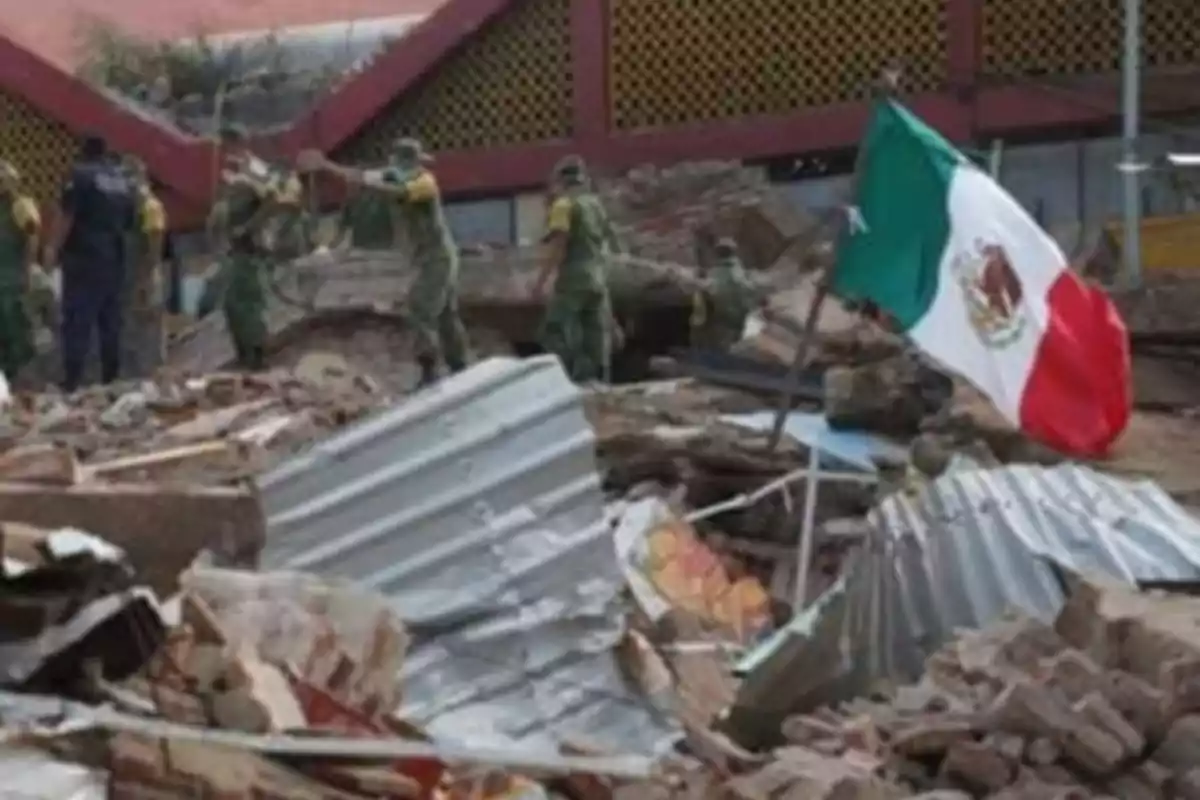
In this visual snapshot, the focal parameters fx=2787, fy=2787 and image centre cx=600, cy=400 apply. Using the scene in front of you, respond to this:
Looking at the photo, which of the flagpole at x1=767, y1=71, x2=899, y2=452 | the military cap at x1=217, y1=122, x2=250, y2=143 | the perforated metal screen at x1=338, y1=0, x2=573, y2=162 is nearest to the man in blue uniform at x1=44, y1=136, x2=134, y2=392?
the military cap at x1=217, y1=122, x2=250, y2=143

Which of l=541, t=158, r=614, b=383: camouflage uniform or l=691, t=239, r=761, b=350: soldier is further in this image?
l=691, t=239, r=761, b=350: soldier

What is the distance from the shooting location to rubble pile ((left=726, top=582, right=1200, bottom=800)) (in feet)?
18.3

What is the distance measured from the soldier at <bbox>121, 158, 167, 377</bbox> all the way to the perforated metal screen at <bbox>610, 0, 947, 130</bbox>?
4365 millimetres

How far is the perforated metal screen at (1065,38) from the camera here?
711 inches

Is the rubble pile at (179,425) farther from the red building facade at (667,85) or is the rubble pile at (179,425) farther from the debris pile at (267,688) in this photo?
the red building facade at (667,85)

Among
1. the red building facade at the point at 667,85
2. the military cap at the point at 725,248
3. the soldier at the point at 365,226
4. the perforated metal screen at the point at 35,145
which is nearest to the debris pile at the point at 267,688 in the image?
the military cap at the point at 725,248

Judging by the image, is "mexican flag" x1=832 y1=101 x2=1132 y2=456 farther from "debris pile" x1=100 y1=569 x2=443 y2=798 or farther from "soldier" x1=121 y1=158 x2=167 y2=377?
"soldier" x1=121 y1=158 x2=167 y2=377

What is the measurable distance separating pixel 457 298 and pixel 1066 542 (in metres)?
9.45

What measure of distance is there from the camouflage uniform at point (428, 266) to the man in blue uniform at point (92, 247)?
161 cm

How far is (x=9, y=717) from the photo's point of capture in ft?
18.5

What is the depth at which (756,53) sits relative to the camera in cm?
1923

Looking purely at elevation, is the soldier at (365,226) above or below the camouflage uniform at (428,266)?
below

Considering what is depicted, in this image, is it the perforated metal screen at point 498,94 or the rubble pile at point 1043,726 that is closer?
the rubble pile at point 1043,726

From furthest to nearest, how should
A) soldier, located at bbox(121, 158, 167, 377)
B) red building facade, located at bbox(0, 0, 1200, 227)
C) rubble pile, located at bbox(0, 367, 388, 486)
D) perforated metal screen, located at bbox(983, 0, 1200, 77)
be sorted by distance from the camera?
red building facade, located at bbox(0, 0, 1200, 227)
perforated metal screen, located at bbox(983, 0, 1200, 77)
soldier, located at bbox(121, 158, 167, 377)
rubble pile, located at bbox(0, 367, 388, 486)
